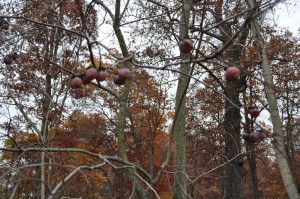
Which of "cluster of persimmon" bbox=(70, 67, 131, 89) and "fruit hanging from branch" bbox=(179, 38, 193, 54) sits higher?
"fruit hanging from branch" bbox=(179, 38, 193, 54)

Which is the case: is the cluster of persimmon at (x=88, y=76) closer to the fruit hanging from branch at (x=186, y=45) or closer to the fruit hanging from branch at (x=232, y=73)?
the fruit hanging from branch at (x=186, y=45)

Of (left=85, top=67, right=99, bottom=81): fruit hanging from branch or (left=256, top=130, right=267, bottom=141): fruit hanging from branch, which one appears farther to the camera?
(left=256, top=130, right=267, bottom=141): fruit hanging from branch

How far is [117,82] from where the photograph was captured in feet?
7.02

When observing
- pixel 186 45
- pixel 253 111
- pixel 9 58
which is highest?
pixel 9 58

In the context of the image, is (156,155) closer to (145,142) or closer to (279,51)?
(145,142)

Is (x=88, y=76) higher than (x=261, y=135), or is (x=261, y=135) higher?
(x=88, y=76)

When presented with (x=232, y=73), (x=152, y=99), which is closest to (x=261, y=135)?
(x=232, y=73)

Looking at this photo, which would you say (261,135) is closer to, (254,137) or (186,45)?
(254,137)

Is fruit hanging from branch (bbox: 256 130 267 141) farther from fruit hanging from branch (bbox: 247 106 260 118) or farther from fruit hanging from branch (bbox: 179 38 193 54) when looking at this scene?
fruit hanging from branch (bbox: 179 38 193 54)

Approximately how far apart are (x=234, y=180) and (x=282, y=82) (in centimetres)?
694

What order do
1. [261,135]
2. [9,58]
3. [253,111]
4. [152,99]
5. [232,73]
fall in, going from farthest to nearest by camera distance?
[152,99]
[9,58]
[261,135]
[253,111]
[232,73]

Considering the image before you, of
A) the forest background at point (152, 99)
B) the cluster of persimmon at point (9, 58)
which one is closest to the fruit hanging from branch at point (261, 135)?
the forest background at point (152, 99)

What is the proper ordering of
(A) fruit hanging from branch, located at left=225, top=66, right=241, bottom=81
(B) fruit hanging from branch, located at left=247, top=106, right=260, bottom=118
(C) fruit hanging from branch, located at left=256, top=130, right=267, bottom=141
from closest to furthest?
(A) fruit hanging from branch, located at left=225, top=66, right=241, bottom=81
(B) fruit hanging from branch, located at left=247, top=106, right=260, bottom=118
(C) fruit hanging from branch, located at left=256, top=130, right=267, bottom=141

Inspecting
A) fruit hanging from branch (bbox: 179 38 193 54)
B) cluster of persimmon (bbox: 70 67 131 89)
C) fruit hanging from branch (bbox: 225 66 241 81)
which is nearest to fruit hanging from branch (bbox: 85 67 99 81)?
cluster of persimmon (bbox: 70 67 131 89)
